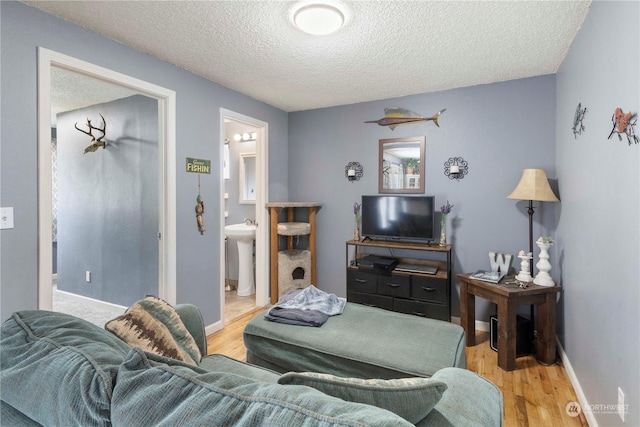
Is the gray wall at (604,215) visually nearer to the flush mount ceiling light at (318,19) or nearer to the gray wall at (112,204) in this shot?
the flush mount ceiling light at (318,19)

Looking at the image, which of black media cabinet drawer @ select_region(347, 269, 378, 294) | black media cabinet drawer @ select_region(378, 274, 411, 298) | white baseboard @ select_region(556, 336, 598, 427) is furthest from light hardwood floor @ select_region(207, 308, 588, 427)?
black media cabinet drawer @ select_region(347, 269, 378, 294)

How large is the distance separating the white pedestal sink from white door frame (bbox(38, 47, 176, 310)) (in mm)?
1256

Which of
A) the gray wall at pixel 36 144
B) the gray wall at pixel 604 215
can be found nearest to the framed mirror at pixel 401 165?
the gray wall at pixel 604 215

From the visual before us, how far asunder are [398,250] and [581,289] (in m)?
1.71

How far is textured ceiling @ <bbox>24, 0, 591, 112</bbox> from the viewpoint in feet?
6.14

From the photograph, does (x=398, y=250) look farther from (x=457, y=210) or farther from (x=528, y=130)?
(x=528, y=130)

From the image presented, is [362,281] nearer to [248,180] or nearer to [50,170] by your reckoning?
[248,180]

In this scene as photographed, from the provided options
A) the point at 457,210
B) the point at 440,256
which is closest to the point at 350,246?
the point at 440,256

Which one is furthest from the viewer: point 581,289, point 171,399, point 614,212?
point 581,289

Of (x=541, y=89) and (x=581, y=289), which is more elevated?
(x=541, y=89)

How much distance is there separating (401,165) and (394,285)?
1.31 meters

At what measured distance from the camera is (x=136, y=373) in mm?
701

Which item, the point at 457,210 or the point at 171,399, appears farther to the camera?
the point at 457,210

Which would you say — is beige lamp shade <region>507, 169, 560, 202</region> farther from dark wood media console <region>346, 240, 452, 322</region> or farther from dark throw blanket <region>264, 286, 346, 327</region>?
dark throw blanket <region>264, 286, 346, 327</region>
